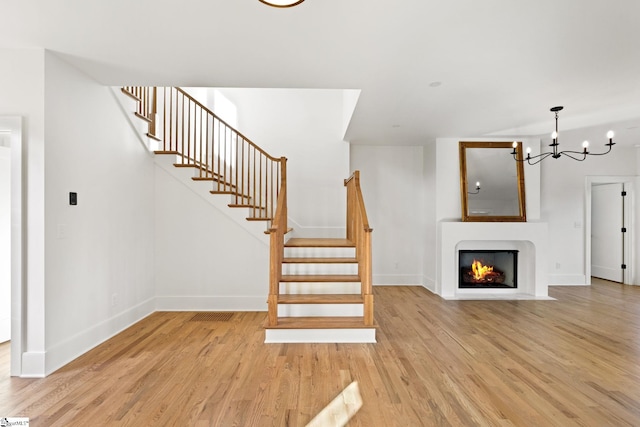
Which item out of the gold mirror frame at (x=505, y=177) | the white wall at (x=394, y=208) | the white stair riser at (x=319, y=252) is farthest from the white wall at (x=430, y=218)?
the white stair riser at (x=319, y=252)

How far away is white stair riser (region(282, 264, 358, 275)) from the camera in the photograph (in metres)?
4.30

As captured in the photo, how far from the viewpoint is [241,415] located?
218cm

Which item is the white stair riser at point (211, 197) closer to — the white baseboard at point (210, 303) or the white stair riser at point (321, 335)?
the white baseboard at point (210, 303)

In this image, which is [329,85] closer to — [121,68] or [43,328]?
[121,68]

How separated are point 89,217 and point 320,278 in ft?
8.14

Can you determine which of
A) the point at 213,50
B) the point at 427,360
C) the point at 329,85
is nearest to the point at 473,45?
the point at 329,85

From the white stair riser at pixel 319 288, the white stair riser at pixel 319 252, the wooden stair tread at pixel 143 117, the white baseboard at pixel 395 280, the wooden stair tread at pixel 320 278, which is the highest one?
the wooden stair tread at pixel 143 117

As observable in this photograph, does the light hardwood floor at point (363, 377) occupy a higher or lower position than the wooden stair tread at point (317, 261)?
lower

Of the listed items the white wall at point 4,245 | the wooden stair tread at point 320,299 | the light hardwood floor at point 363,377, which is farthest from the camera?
the wooden stair tread at point 320,299

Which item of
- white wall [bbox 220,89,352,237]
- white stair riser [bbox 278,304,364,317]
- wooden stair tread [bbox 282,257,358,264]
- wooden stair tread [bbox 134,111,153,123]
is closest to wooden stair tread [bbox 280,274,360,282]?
wooden stair tread [bbox 282,257,358,264]

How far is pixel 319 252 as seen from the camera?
4.69 meters

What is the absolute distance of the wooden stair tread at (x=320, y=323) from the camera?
3461mm

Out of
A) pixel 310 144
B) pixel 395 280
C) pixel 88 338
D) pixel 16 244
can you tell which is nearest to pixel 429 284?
pixel 395 280

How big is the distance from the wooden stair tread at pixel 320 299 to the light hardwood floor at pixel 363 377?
0.46m
